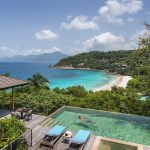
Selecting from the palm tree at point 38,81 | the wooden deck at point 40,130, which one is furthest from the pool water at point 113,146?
the palm tree at point 38,81

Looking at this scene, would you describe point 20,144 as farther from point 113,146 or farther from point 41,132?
point 113,146

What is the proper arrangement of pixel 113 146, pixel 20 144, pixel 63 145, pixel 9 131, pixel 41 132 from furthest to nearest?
1. pixel 41 132
2. pixel 113 146
3. pixel 63 145
4. pixel 20 144
5. pixel 9 131

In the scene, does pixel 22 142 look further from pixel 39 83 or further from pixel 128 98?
pixel 39 83

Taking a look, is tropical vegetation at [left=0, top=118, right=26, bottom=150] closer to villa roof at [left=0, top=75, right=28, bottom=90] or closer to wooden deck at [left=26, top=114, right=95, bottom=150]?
wooden deck at [left=26, top=114, right=95, bottom=150]

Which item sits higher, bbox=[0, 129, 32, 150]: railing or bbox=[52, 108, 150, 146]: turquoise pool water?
bbox=[0, 129, 32, 150]: railing

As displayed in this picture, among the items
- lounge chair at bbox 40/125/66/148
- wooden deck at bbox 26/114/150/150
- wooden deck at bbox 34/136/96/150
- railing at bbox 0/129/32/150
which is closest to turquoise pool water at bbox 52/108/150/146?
wooden deck at bbox 26/114/150/150

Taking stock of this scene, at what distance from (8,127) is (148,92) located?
1262 cm

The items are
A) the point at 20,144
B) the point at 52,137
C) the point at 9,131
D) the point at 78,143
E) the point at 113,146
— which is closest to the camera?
the point at 9,131

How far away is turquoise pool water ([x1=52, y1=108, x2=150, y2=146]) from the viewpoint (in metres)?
15.2

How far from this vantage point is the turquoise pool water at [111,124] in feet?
49.8

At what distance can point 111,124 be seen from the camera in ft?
57.3

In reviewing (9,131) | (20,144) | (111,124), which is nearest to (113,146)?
(111,124)

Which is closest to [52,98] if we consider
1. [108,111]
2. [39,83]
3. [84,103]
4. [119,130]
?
[84,103]

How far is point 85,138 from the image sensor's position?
11703 millimetres
